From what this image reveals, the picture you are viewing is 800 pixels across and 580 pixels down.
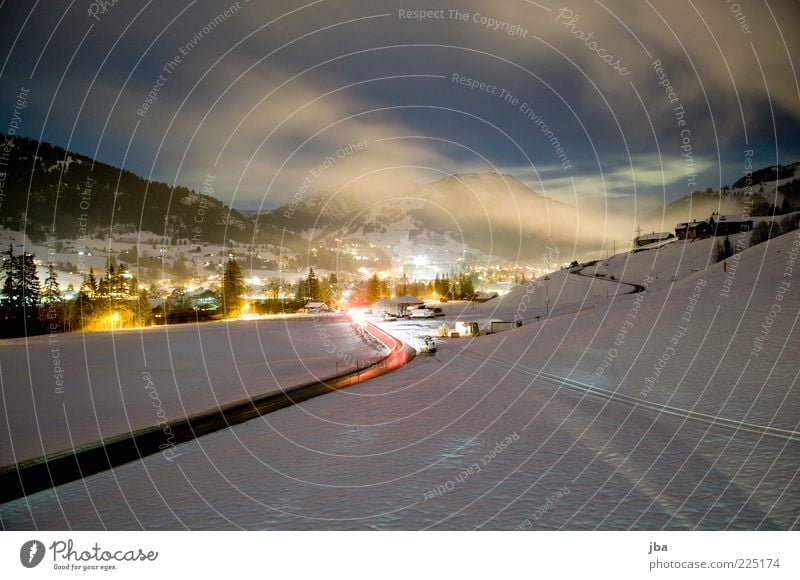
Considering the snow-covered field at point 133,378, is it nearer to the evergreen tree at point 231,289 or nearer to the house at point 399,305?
the evergreen tree at point 231,289

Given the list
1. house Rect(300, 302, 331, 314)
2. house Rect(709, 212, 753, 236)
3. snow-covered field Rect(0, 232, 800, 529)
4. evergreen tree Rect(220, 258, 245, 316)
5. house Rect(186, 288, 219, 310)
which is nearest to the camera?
snow-covered field Rect(0, 232, 800, 529)

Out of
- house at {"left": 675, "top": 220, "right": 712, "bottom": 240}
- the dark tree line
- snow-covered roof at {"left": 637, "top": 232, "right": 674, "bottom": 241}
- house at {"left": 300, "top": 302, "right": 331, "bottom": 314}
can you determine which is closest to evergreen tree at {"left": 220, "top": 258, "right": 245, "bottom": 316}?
the dark tree line

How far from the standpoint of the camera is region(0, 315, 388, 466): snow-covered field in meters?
16.8

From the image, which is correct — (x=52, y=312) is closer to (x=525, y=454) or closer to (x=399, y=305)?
(x=399, y=305)

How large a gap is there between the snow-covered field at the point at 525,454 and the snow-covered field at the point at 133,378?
212 inches

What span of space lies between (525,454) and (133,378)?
26.5 m

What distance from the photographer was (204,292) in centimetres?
12300

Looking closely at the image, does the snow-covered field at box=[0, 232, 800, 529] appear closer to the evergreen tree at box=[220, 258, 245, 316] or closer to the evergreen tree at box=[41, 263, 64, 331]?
the evergreen tree at box=[41, 263, 64, 331]

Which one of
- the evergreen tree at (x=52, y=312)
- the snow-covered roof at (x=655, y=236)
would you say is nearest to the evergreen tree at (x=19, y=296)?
the evergreen tree at (x=52, y=312)

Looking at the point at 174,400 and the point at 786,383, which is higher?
the point at 786,383

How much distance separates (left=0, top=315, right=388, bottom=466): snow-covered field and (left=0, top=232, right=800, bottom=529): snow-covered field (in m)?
5.38
